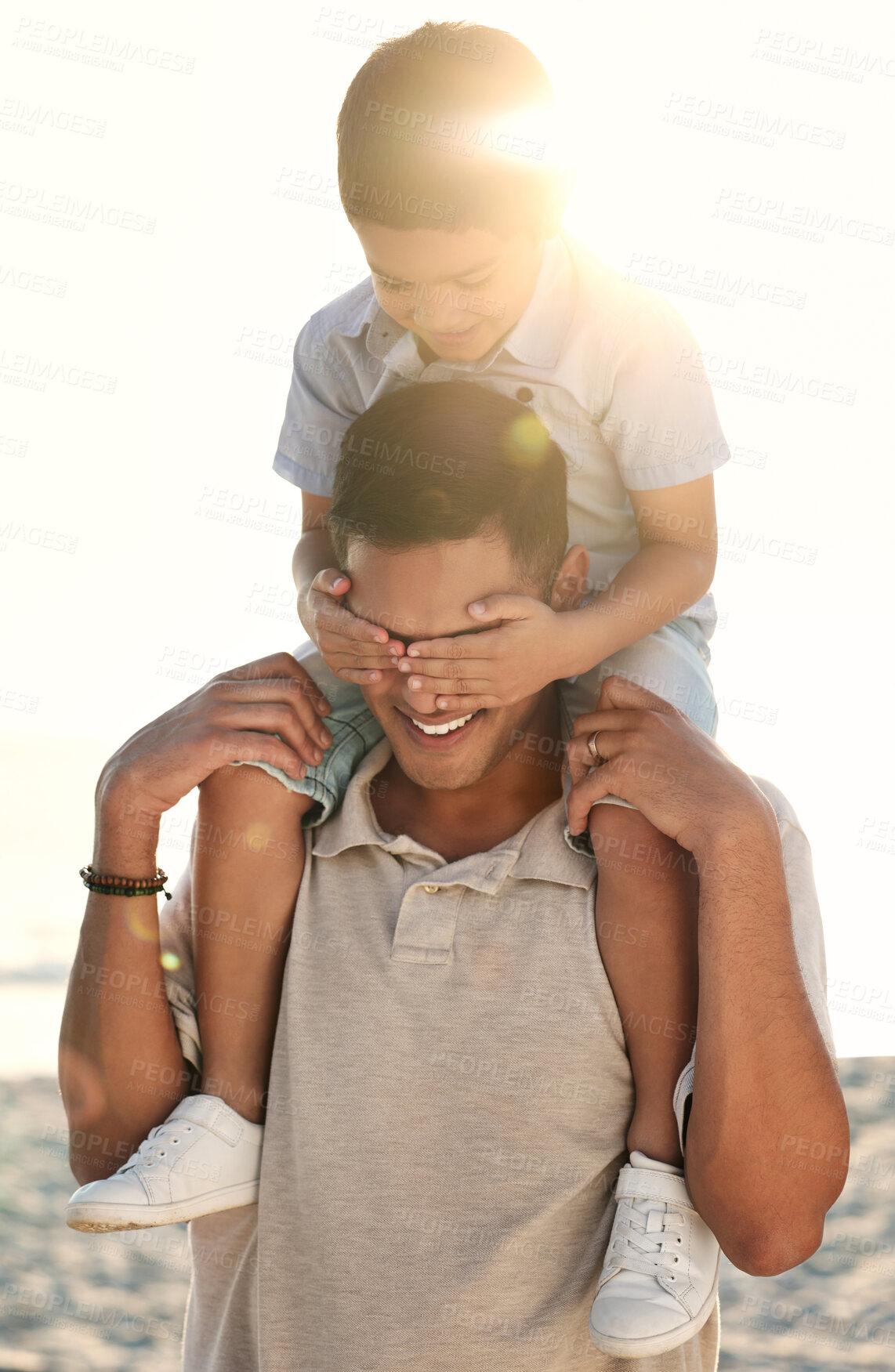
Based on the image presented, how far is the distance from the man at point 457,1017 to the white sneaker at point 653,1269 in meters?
0.01

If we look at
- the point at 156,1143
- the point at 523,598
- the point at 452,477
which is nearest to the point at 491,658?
the point at 523,598

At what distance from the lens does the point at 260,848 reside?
2.28 metres

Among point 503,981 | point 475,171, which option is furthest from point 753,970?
point 475,171

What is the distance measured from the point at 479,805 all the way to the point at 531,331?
904 mm

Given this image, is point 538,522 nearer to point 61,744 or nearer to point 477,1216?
point 477,1216

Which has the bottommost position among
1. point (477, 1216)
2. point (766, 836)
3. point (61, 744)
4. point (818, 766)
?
point (61, 744)

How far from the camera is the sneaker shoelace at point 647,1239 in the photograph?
6.37 ft

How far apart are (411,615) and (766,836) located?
70 cm

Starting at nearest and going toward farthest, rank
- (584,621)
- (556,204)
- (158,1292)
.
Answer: (584,621) < (556,204) < (158,1292)

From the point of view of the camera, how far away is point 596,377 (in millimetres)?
2434

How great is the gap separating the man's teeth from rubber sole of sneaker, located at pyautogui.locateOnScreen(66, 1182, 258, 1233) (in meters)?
0.87

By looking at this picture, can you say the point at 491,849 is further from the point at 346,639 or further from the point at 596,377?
the point at 596,377

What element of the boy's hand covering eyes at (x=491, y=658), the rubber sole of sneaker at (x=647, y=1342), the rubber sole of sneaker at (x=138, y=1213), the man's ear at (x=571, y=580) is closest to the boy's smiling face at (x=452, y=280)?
the man's ear at (x=571, y=580)

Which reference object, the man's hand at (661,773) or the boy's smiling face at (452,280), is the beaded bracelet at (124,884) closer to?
the man's hand at (661,773)
